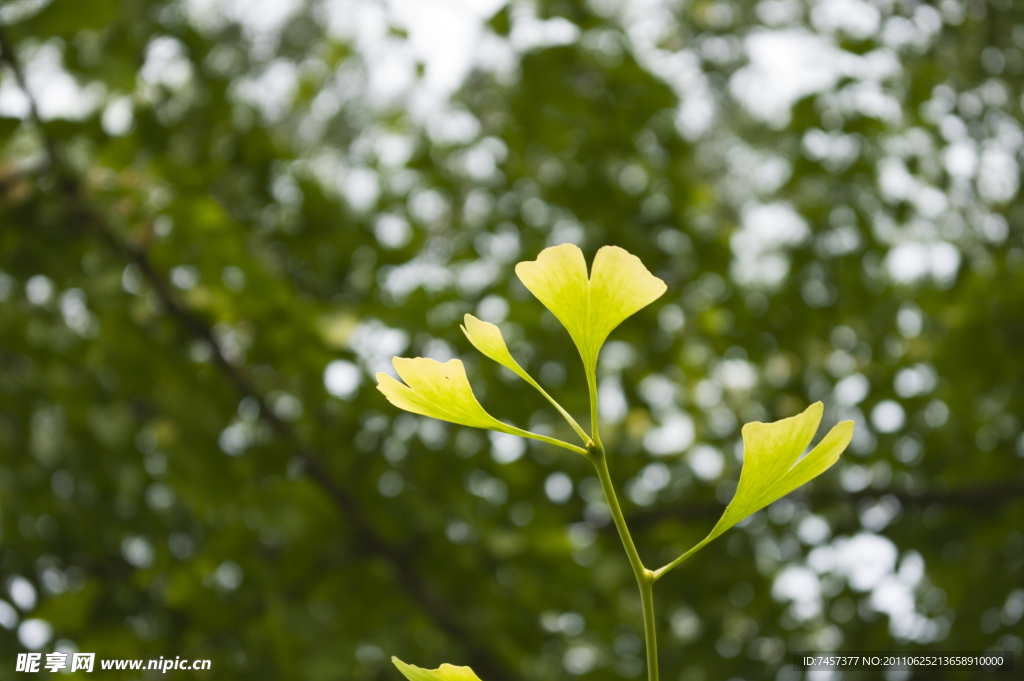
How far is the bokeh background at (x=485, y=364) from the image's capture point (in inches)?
21.1

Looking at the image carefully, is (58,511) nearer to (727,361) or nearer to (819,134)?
(727,361)

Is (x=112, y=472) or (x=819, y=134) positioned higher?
(x=819, y=134)

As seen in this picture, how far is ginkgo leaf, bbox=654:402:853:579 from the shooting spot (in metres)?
0.17

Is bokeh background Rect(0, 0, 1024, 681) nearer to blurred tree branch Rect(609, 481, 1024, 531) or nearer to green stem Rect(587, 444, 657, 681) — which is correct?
blurred tree branch Rect(609, 481, 1024, 531)

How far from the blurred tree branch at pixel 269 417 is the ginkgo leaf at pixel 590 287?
16.3 inches

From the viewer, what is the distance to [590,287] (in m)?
0.19

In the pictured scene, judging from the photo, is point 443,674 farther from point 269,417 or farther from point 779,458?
point 269,417

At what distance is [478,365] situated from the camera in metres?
0.66

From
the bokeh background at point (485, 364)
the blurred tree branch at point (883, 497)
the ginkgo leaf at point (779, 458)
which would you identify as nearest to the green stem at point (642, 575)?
the ginkgo leaf at point (779, 458)

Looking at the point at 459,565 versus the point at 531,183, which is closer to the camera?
the point at 459,565

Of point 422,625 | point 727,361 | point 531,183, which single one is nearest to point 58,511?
point 422,625

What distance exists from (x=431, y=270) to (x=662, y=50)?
17.9 inches

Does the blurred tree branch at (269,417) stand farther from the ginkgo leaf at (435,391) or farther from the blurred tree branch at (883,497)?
the ginkgo leaf at (435,391)

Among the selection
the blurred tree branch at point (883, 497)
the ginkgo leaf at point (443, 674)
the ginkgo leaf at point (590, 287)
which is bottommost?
the blurred tree branch at point (883, 497)
